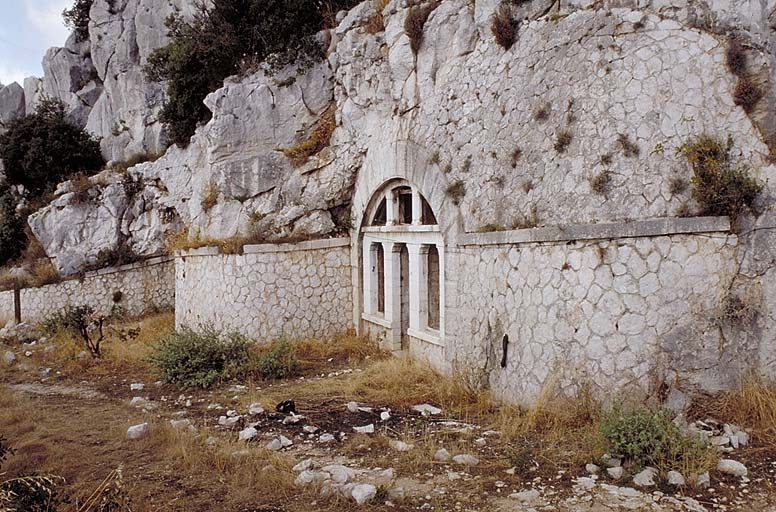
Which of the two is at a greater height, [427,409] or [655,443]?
[655,443]

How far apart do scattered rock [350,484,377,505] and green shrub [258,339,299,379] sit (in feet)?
18.0

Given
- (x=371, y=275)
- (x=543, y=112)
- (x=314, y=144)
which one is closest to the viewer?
(x=543, y=112)

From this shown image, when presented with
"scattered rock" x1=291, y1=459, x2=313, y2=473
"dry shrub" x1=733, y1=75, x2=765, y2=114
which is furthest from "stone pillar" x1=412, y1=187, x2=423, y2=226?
"scattered rock" x1=291, y1=459, x2=313, y2=473

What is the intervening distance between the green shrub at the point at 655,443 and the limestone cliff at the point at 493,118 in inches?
94.9

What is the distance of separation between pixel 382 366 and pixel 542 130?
4997 mm

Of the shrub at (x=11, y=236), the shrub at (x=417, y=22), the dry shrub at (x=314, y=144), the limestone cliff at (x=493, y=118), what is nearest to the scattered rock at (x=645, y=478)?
the limestone cliff at (x=493, y=118)

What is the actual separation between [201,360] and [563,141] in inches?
286

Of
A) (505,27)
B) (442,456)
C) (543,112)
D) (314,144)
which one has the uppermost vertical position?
(505,27)

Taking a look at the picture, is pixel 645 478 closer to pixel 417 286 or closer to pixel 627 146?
pixel 627 146

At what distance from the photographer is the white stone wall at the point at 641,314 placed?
A: 626cm

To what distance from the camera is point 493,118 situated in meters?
8.81

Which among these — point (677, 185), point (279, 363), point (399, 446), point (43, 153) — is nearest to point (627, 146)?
point (677, 185)

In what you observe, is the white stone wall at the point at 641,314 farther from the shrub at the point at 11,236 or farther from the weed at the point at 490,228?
the shrub at the point at 11,236

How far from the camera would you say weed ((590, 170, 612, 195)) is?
6938 mm
